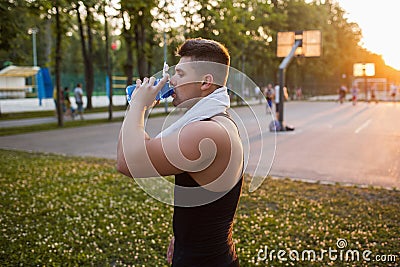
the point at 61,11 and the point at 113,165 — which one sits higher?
the point at 61,11

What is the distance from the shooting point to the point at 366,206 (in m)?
6.18

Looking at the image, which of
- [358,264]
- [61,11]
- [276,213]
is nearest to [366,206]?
[276,213]

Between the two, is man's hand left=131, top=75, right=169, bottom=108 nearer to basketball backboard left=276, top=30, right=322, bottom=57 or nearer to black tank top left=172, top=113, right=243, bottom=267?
black tank top left=172, top=113, right=243, bottom=267

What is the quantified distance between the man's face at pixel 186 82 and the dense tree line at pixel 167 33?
0.30m

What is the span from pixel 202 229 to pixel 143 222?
3.76 meters

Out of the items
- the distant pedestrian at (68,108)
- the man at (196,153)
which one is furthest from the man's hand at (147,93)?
the distant pedestrian at (68,108)

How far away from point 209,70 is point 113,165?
797 centimetres

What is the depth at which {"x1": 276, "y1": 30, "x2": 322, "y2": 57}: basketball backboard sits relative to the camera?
15.3m

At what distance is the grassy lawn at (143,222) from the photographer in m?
4.47

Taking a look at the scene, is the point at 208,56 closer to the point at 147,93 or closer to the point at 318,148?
the point at 147,93

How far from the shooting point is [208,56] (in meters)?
1.85

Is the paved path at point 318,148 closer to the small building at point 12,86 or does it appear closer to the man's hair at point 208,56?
the man's hair at point 208,56

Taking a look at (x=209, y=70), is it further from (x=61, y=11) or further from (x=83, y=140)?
(x=61, y=11)

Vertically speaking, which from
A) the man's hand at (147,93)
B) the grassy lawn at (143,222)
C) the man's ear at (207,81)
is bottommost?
the grassy lawn at (143,222)
